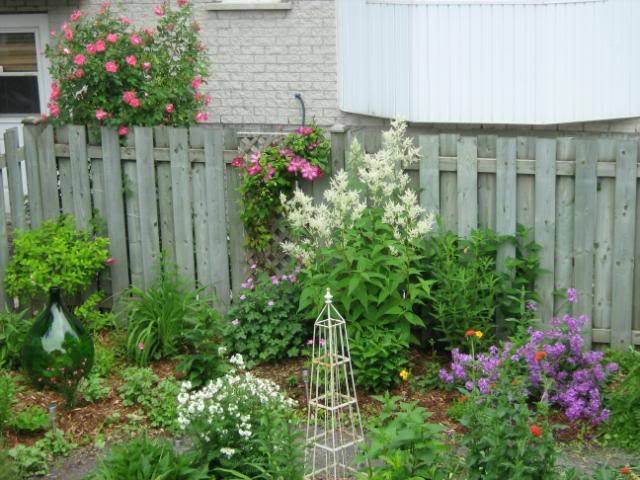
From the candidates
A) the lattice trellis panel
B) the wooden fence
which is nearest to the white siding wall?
the wooden fence

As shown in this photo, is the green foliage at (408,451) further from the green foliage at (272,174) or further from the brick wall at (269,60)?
the brick wall at (269,60)

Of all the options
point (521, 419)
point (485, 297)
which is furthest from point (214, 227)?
point (521, 419)

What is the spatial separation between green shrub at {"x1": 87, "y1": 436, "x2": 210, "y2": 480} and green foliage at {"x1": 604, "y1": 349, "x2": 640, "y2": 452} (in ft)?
7.76

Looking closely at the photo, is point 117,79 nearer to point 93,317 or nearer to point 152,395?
point 93,317

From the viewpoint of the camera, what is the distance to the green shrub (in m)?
4.84

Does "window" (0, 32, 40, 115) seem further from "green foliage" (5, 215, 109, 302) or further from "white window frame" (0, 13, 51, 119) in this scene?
"green foliage" (5, 215, 109, 302)

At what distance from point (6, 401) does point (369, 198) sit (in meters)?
2.76

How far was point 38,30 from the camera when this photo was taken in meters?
12.0

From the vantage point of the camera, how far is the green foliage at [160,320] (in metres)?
6.83

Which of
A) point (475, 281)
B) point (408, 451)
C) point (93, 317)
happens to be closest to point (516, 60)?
point (475, 281)

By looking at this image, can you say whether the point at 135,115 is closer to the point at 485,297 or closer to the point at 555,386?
the point at 485,297

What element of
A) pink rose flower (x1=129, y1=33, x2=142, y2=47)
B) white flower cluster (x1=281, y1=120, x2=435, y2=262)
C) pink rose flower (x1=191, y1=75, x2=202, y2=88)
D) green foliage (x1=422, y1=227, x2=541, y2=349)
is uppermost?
pink rose flower (x1=129, y1=33, x2=142, y2=47)

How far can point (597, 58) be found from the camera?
10.1 metres

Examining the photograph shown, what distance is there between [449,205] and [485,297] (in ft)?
2.36
